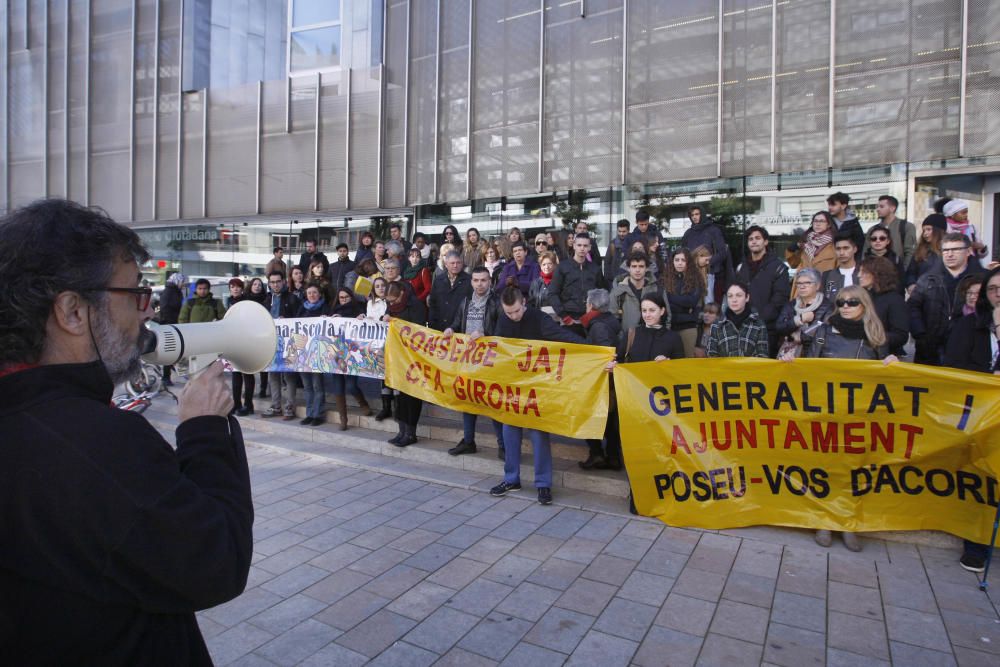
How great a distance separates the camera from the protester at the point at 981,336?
451cm

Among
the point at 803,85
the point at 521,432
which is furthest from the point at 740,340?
the point at 803,85

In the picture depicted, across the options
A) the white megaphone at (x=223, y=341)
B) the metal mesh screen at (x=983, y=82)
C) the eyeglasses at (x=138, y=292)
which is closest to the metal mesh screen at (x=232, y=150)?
the metal mesh screen at (x=983, y=82)

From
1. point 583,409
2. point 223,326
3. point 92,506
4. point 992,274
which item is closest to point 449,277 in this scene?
point 583,409

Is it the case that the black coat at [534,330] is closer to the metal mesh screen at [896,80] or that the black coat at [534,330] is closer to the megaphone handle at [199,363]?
the megaphone handle at [199,363]

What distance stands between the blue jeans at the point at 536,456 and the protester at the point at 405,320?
58.4 inches

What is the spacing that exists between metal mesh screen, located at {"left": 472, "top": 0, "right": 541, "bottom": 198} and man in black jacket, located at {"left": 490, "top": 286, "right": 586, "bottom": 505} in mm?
7096

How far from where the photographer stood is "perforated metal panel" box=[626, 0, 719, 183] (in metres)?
10.9

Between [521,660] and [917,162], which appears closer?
[521,660]

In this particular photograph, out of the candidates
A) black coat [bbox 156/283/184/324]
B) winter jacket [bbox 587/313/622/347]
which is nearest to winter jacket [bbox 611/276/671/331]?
winter jacket [bbox 587/313/622/347]

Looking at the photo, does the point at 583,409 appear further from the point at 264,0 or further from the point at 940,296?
the point at 264,0

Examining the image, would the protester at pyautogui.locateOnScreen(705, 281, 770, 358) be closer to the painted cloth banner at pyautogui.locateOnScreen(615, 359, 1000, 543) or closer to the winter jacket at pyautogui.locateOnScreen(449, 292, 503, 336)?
the painted cloth banner at pyautogui.locateOnScreen(615, 359, 1000, 543)

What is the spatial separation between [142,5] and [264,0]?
14.2 feet

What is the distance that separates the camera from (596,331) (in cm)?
643

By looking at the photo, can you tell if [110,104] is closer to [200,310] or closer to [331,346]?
[200,310]
